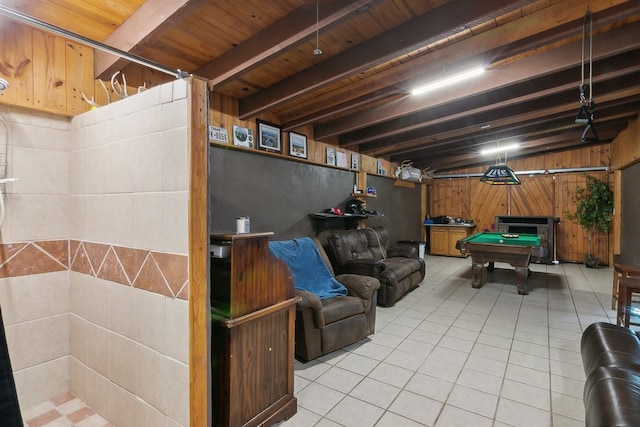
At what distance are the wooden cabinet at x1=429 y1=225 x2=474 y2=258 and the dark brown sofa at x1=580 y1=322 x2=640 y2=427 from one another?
21.4 feet

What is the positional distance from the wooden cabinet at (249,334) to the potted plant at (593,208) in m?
8.22

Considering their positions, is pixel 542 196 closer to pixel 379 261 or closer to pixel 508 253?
pixel 508 253

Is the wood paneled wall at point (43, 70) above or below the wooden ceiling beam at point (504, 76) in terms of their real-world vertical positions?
below

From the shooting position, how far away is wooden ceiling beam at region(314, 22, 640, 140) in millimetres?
2682

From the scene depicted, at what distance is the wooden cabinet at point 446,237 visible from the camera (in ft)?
27.6

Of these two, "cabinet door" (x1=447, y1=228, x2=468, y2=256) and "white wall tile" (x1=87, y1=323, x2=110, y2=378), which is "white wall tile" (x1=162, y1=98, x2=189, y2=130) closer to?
"white wall tile" (x1=87, y1=323, x2=110, y2=378)

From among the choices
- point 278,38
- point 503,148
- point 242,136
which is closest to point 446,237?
point 503,148

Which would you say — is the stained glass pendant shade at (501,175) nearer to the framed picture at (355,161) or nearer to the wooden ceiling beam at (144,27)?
the framed picture at (355,161)

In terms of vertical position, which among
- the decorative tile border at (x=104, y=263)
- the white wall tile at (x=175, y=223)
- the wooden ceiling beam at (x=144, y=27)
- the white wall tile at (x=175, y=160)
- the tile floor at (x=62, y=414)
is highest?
the wooden ceiling beam at (x=144, y=27)

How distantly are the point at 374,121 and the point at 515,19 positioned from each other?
1.98m

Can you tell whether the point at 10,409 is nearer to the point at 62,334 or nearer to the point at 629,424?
the point at 62,334

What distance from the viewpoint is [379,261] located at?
4289 mm

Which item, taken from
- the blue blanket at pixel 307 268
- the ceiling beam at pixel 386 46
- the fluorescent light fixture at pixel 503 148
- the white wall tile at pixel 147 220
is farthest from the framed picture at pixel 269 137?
the fluorescent light fixture at pixel 503 148

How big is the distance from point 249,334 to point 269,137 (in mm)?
2635
